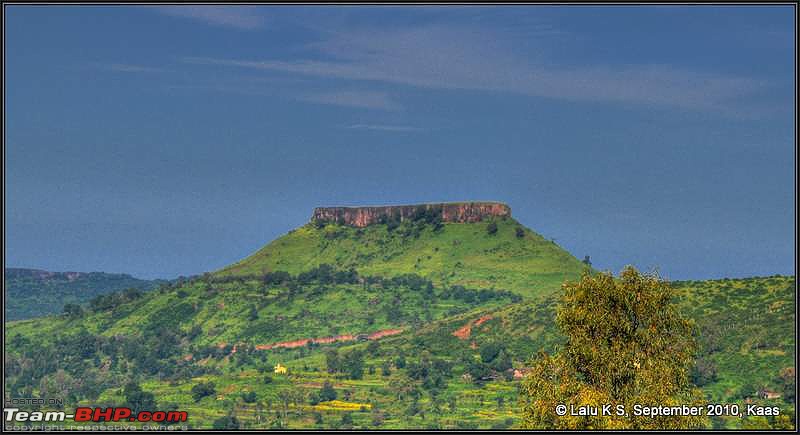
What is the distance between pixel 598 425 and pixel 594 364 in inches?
179

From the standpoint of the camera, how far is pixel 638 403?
68750mm

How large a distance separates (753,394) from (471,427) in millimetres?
39691

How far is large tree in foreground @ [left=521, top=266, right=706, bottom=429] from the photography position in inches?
2731

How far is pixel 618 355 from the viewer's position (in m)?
70.6

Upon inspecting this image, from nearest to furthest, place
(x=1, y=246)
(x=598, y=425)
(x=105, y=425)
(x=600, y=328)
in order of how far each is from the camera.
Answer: (x=598, y=425) < (x=600, y=328) < (x=1, y=246) < (x=105, y=425)

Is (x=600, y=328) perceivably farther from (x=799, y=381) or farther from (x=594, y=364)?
(x=799, y=381)

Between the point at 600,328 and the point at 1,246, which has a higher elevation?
the point at 1,246

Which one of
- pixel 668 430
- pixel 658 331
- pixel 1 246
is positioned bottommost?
pixel 668 430

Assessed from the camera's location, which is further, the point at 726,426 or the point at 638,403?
the point at 726,426

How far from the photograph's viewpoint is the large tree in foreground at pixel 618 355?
6938cm

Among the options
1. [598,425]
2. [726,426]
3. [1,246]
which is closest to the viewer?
[598,425]

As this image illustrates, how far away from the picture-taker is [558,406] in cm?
6931

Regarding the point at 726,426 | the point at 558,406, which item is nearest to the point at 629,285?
the point at 558,406

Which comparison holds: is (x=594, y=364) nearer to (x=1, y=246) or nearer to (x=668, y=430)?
(x=668, y=430)
